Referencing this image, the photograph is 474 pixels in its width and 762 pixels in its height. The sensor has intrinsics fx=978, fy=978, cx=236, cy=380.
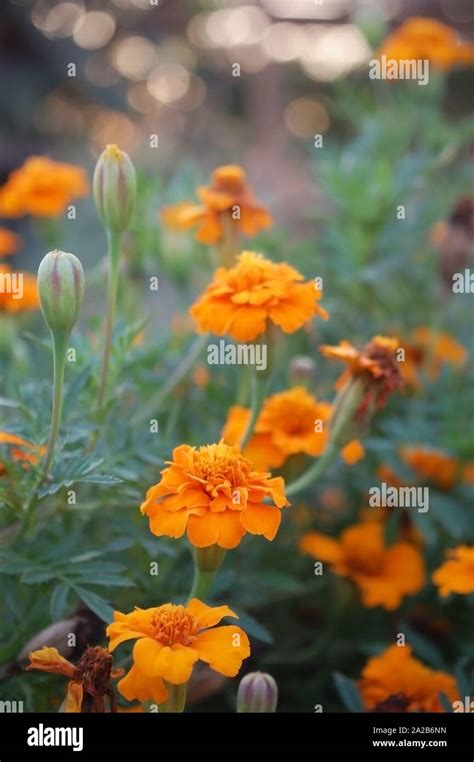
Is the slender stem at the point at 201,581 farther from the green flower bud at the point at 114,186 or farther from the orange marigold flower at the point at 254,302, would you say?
the green flower bud at the point at 114,186

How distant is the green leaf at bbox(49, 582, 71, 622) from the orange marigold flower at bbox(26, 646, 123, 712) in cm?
4

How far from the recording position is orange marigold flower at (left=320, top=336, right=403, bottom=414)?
2.83 feet

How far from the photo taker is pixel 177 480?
713mm

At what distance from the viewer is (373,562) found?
109 cm

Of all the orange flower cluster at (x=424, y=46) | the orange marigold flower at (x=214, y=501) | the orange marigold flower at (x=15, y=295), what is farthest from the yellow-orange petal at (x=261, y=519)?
the orange flower cluster at (x=424, y=46)

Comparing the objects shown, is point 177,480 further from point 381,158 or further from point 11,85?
point 11,85

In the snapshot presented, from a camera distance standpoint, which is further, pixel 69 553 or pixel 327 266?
pixel 327 266

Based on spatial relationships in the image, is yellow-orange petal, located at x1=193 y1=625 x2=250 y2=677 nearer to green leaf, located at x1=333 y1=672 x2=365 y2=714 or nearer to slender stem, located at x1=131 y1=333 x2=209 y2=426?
green leaf, located at x1=333 y1=672 x2=365 y2=714

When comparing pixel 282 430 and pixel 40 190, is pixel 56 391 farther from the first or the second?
pixel 40 190

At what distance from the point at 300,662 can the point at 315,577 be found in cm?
11

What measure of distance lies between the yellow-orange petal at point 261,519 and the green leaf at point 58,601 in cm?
17

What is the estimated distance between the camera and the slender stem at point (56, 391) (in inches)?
29.2

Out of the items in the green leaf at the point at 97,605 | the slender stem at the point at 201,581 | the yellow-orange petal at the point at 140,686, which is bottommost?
the yellow-orange petal at the point at 140,686
